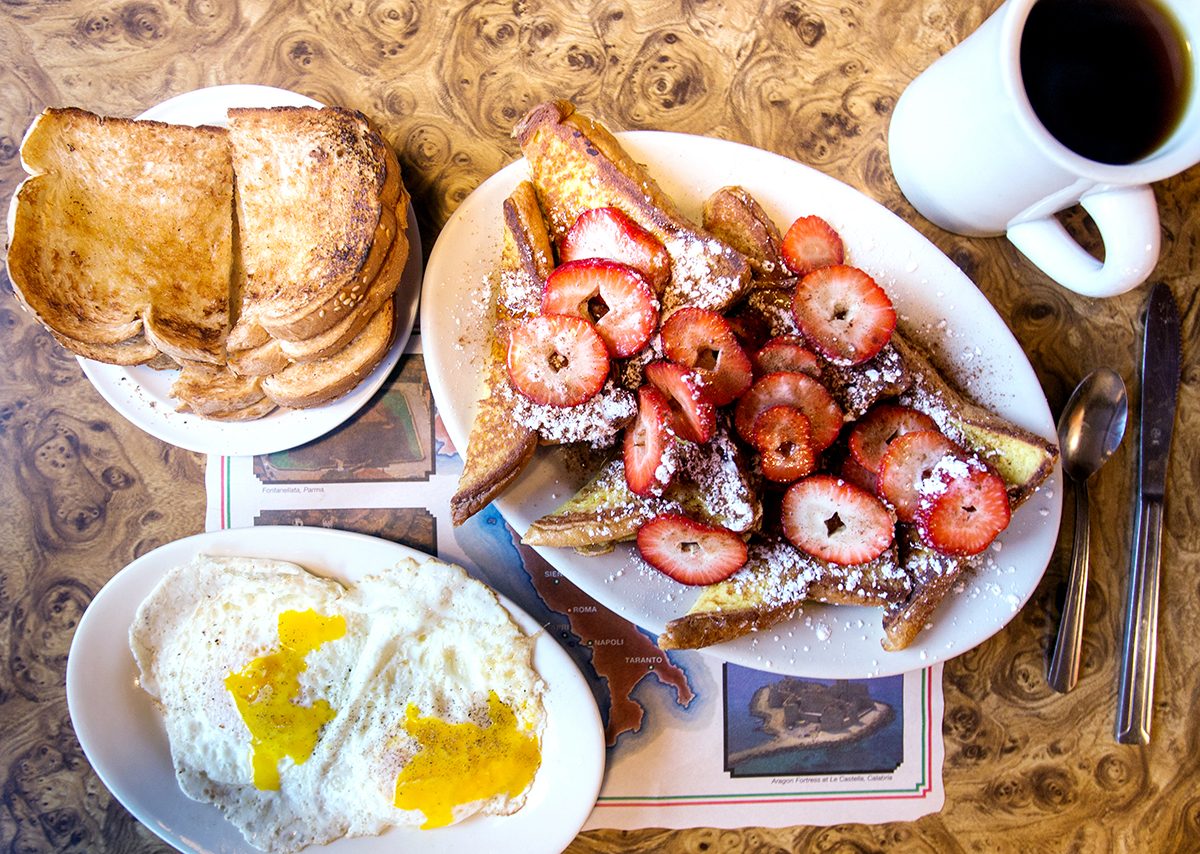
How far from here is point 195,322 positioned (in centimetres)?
116

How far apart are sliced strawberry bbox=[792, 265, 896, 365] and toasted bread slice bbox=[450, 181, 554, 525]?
1.49 feet

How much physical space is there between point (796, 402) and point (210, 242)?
1111mm

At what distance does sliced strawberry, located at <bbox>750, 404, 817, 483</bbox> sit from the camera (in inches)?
40.1

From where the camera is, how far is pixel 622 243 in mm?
1060

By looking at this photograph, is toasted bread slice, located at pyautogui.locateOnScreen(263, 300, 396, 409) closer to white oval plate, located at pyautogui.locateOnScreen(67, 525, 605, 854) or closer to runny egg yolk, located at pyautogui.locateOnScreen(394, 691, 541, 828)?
white oval plate, located at pyautogui.locateOnScreen(67, 525, 605, 854)

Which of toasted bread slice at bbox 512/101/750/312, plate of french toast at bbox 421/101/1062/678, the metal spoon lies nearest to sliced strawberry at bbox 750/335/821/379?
plate of french toast at bbox 421/101/1062/678

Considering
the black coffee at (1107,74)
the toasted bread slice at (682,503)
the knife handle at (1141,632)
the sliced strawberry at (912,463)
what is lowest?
the knife handle at (1141,632)

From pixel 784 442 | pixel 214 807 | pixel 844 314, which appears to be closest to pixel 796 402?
pixel 784 442

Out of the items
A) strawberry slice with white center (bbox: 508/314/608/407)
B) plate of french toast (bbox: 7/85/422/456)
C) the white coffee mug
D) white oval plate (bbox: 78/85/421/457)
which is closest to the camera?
the white coffee mug

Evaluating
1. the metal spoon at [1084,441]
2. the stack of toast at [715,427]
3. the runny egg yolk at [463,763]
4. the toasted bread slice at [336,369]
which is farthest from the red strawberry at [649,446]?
the metal spoon at [1084,441]

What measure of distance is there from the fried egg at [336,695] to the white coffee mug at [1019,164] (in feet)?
3.85

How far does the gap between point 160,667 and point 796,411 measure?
1.38 metres

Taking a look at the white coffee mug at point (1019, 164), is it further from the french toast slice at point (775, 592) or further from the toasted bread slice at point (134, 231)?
the toasted bread slice at point (134, 231)

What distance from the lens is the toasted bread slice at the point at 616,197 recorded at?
1.04m
